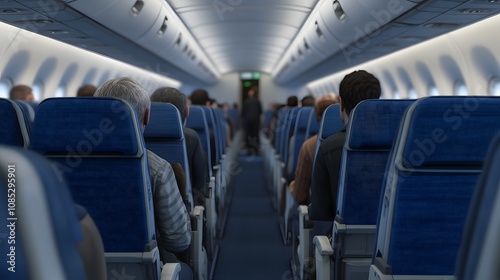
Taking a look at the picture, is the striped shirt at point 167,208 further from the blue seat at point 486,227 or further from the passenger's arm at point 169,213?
the blue seat at point 486,227

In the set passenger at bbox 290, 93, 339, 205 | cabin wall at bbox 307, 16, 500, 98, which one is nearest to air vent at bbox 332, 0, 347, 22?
cabin wall at bbox 307, 16, 500, 98

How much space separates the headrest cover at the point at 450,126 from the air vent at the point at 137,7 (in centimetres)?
481

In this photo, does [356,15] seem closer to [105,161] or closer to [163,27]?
[163,27]

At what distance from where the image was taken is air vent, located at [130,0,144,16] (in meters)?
6.14

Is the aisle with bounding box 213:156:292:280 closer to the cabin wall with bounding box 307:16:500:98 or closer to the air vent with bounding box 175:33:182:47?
the air vent with bounding box 175:33:182:47

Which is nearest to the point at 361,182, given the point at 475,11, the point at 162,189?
the point at 162,189

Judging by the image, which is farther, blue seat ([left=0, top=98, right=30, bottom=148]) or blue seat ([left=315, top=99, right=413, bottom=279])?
blue seat ([left=315, top=99, right=413, bottom=279])

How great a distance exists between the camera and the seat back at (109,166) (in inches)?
83.7

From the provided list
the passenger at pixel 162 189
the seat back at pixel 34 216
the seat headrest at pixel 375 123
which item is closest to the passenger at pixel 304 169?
the seat headrest at pixel 375 123

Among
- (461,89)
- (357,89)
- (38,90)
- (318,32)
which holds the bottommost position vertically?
(38,90)

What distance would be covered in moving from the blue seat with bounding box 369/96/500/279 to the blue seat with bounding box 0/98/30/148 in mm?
1605

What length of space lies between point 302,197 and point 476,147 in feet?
7.07

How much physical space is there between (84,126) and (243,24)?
8.27 meters

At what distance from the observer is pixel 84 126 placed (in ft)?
6.96
